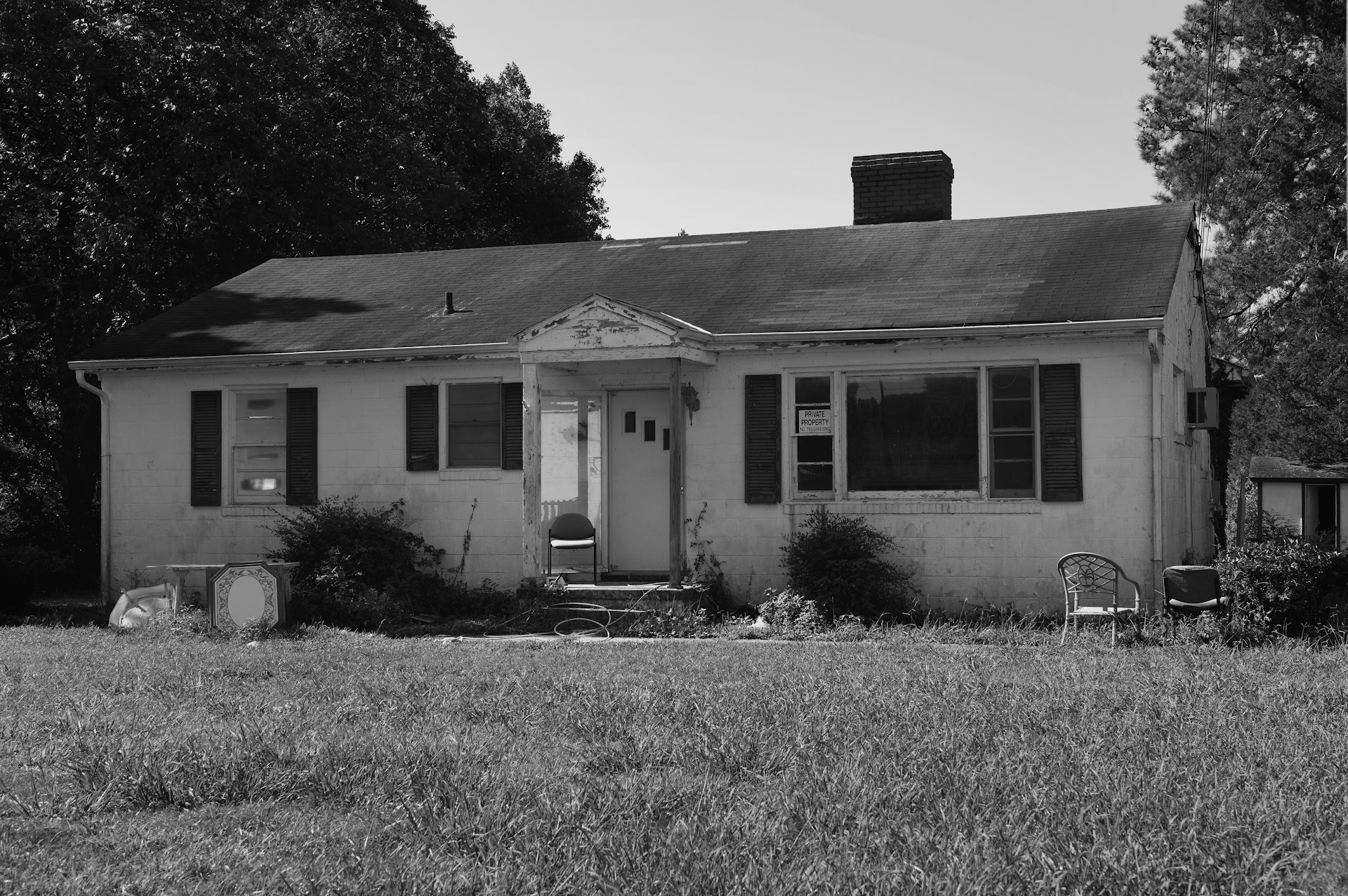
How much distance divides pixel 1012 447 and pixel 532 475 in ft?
15.7

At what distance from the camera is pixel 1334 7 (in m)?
25.0

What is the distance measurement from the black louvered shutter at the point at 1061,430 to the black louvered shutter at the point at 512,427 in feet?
17.7

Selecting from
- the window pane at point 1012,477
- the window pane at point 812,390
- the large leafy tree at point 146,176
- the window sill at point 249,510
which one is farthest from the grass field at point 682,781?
the large leafy tree at point 146,176

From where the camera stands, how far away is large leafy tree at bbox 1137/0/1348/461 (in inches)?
1007

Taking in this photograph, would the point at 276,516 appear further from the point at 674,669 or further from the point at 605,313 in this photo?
the point at 674,669

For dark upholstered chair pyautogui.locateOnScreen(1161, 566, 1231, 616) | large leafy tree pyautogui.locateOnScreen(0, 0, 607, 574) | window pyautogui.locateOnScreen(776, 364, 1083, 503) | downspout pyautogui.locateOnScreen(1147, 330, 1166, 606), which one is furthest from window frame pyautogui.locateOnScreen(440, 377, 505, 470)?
large leafy tree pyautogui.locateOnScreen(0, 0, 607, 574)

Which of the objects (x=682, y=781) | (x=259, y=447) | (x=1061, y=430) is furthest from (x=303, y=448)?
(x=682, y=781)

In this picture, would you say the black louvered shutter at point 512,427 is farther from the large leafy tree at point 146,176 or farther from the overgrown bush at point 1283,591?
the large leafy tree at point 146,176

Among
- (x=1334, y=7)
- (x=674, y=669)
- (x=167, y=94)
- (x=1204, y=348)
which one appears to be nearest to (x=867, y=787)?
(x=674, y=669)

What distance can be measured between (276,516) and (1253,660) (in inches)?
412

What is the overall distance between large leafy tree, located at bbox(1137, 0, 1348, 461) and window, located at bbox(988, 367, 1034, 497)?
13401 mm

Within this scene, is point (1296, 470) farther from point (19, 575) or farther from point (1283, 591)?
point (19, 575)

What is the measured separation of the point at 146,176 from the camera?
67.9ft

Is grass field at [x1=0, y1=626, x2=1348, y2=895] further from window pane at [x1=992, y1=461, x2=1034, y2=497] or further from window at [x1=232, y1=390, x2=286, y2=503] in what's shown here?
window at [x1=232, y1=390, x2=286, y2=503]
